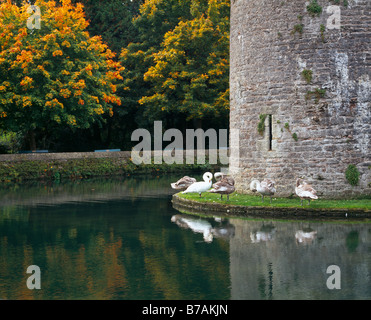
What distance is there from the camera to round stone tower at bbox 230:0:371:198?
1908 centimetres

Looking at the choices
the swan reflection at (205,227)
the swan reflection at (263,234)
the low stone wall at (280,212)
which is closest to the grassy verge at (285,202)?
the low stone wall at (280,212)

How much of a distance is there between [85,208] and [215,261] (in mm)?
10056

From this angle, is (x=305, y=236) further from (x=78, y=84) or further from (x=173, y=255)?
(x=78, y=84)

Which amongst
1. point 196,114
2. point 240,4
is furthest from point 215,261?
point 196,114

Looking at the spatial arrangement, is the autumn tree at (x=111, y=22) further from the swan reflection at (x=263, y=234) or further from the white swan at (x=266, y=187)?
the swan reflection at (x=263, y=234)

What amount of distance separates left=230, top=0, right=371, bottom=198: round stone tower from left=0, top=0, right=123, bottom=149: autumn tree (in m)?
16.7

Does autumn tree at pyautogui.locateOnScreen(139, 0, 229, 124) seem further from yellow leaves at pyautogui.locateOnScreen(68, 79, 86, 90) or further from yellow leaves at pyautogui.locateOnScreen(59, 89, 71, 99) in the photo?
yellow leaves at pyautogui.locateOnScreen(59, 89, 71, 99)

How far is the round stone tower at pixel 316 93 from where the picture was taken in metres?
19.1

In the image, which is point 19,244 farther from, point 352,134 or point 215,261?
point 352,134

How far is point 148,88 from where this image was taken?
46.3m

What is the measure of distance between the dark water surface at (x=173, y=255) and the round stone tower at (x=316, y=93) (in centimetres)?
343

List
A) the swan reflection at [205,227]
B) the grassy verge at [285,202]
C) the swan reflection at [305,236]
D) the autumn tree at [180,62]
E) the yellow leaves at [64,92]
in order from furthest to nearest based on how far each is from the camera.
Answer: the autumn tree at [180,62], the yellow leaves at [64,92], the grassy verge at [285,202], the swan reflection at [205,227], the swan reflection at [305,236]

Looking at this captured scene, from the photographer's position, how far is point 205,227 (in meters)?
15.9

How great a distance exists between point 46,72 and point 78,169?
6.34 metres
